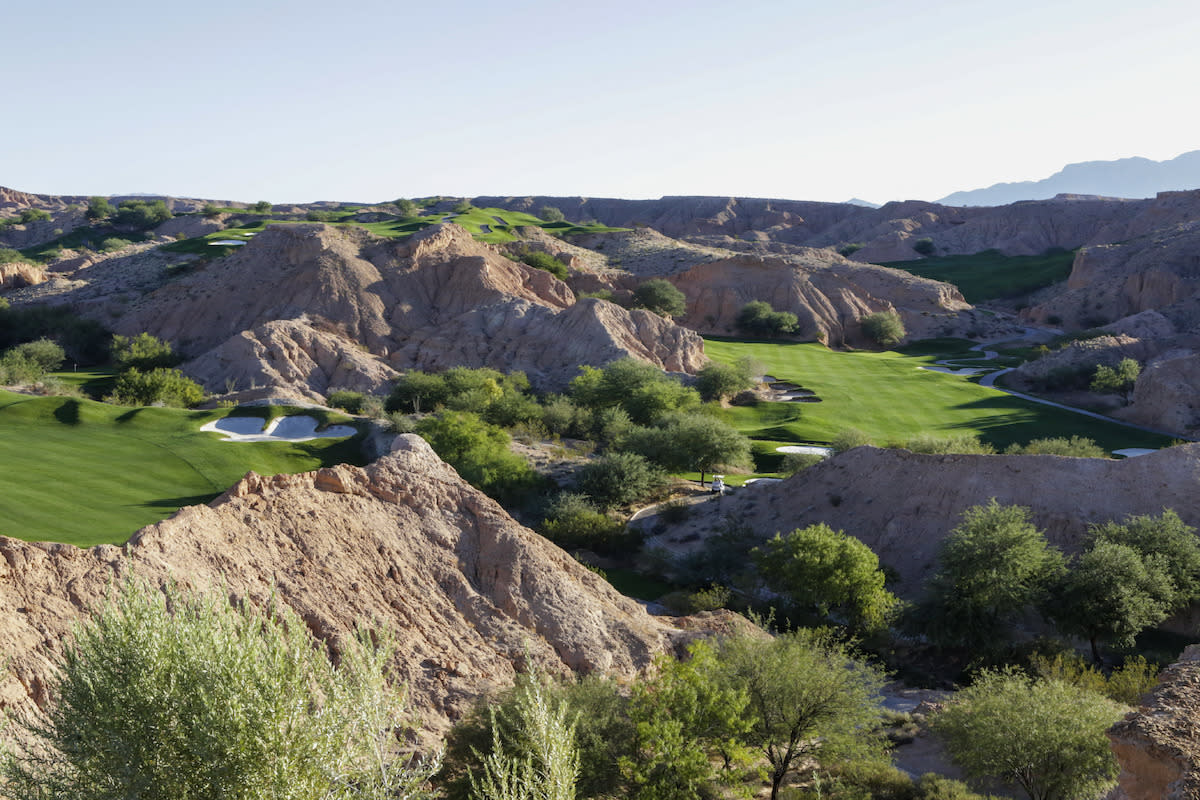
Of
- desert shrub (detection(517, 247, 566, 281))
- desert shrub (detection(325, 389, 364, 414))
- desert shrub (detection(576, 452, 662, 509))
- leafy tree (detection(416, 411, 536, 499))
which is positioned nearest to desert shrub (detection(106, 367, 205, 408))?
desert shrub (detection(325, 389, 364, 414))

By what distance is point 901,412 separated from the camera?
48.6 metres

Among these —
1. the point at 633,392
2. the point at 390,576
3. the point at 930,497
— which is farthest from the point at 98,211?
the point at 390,576

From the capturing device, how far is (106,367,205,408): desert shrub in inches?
1661

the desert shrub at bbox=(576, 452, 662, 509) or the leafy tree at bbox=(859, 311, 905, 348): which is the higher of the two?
the leafy tree at bbox=(859, 311, 905, 348)

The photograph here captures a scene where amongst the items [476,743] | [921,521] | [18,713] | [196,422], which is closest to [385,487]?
[476,743]

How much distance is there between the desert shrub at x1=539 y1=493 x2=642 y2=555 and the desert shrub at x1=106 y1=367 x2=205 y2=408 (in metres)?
23.3

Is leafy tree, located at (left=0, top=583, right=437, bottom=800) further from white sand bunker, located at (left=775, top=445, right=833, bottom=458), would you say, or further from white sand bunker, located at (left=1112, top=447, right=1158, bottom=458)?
white sand bunker, located at (left=1112, top=447, right=1158, bottom=458)

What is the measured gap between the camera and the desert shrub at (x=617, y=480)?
32.4 metres

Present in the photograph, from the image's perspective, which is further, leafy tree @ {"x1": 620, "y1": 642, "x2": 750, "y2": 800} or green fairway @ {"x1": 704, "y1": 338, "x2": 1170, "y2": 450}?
green fairway @ {"x1": 704, "y1": 338, "x2": 1170, "y2": 450}

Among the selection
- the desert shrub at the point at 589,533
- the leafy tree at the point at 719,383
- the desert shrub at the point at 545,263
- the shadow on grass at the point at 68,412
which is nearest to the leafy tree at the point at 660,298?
the desert shrub at the point at 545,263

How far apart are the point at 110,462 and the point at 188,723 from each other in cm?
2710

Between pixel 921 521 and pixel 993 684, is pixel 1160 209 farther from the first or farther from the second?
pixel 993 684

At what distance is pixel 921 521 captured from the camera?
28203 mm

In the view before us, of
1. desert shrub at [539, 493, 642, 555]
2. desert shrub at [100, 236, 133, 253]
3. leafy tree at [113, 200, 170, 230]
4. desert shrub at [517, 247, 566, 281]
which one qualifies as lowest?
desert shrub at [539, 493, 642, 555]
